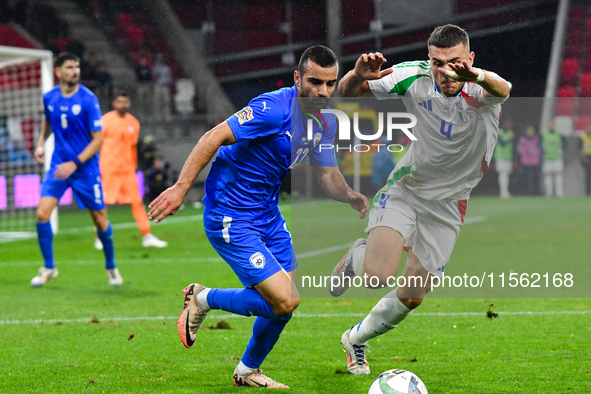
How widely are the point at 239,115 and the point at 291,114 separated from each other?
30 centimetres

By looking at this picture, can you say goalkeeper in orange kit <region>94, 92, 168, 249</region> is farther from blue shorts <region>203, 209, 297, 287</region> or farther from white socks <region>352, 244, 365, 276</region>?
blue shorts <region>203, 209, 297, 287</region>

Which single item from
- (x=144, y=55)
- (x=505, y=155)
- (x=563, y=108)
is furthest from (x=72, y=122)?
(x=144, y=55)

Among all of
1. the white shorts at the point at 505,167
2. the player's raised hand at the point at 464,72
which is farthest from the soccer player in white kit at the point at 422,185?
the white shorts at the point at 505,167

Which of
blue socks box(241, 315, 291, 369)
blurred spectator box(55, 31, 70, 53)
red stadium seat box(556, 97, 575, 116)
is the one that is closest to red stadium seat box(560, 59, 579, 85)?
red stadium seat box(556, 97, 575, 116)

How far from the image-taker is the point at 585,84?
71.5 feet

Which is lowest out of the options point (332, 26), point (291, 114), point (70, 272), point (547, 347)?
point (70, 272)

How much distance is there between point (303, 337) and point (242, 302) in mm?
1386

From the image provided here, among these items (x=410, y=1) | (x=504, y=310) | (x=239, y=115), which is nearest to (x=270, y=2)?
(x=410, y=1)

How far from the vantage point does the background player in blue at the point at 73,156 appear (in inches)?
285

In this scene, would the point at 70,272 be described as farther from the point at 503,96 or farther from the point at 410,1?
the point at 410,1

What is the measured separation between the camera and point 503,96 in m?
3.80

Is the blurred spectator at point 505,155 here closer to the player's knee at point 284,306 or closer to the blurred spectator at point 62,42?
the player's knee at point 284,306

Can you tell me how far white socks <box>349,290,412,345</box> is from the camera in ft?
13.7

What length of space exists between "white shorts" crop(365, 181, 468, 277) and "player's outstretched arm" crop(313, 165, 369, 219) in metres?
0.11
